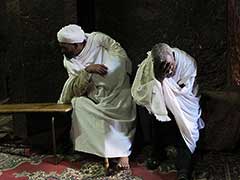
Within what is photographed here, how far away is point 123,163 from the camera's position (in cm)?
325

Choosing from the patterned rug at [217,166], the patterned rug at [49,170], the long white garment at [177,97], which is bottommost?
the patterned rug at [49,170]

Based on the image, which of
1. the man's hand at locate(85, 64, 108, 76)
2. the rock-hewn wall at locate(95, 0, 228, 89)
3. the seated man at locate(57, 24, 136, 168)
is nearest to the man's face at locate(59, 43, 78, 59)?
the seated man at locate(57, 24, 136, 168)

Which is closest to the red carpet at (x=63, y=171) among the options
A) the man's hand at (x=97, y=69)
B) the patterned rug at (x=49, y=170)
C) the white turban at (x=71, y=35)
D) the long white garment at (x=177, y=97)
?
the patterned rug at (x=49, y=170)

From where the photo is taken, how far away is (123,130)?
337 centimetres

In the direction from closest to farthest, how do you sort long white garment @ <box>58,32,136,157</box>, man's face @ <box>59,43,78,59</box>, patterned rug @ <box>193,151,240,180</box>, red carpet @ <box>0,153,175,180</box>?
patterned rug @ <box>193,151,240,180</box> → red carpet @ <box>0,153,175,180</box> → long white garment @ <box>58,32,136,157</box> → man's face @ <box>59,43,78,59</box>

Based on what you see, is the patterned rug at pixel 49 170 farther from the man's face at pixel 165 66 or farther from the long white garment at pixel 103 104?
the man's face at pixel 165 66

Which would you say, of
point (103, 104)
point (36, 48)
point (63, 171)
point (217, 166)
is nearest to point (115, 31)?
point (36, 48)

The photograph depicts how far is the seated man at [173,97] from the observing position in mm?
2959

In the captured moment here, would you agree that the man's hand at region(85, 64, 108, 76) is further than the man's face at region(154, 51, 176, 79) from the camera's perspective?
Yes

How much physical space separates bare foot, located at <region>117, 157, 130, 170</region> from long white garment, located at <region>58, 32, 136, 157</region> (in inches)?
1.4

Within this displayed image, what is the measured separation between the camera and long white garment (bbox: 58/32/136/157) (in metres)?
3.31

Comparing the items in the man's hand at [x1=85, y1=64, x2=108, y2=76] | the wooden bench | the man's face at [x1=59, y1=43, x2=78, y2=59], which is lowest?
the wooden bench

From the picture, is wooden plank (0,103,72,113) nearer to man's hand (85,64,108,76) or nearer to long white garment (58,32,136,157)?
long white garment (58,32,136,157)

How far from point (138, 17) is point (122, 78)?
2.51 feet
